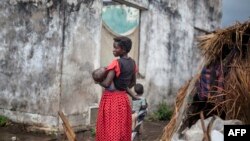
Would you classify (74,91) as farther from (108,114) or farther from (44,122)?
(108,114)

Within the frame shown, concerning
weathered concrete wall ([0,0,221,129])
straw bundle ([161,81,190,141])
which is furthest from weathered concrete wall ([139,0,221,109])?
straw bundle ([161,81,190,141])

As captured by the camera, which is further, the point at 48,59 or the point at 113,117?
the point at 48,59

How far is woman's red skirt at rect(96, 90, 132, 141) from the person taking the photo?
4398mm

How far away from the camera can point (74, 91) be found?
7.00 meters

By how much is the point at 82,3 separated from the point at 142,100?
209 centimetres

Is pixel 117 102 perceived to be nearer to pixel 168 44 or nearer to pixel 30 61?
pixel 30 61

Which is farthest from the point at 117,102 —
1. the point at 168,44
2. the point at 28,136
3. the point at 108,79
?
the point at 168,44

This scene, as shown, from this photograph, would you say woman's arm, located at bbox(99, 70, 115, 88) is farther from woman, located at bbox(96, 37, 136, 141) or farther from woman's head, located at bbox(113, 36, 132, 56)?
woman's head, located at bbox(113, 36, 132, 56)

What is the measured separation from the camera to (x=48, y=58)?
6.86 meters

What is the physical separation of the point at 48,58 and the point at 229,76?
393cm

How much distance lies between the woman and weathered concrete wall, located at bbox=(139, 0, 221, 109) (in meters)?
4.41

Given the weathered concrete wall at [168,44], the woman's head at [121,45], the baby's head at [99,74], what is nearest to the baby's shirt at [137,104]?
the woman's head at [121,45]

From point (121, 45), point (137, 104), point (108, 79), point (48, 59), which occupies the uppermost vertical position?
point (121, 45)

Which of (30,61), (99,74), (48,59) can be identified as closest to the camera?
(99,74)
